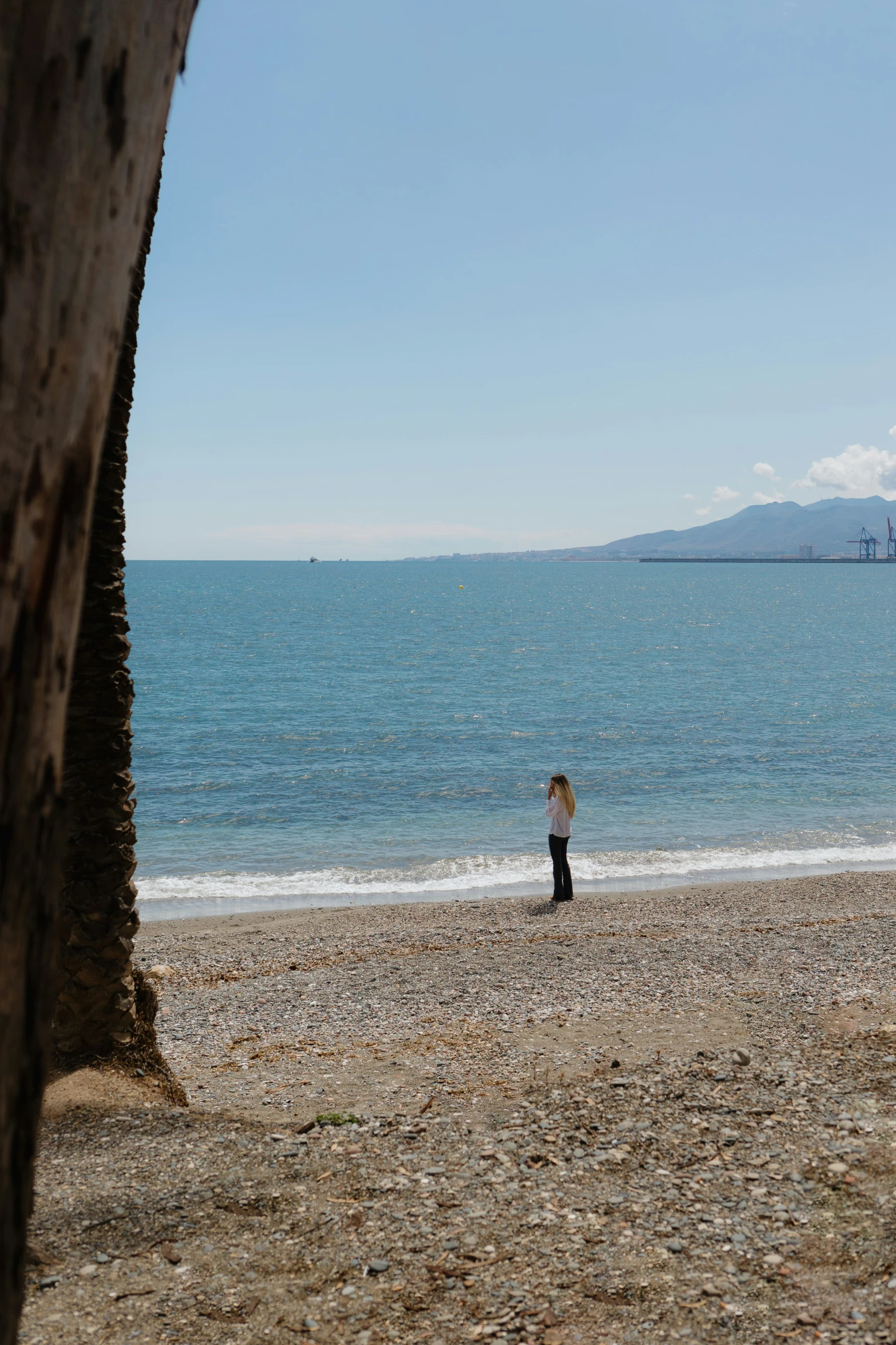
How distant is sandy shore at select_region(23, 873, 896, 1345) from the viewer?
4.51 meters

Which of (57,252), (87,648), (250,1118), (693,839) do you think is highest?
(57,252)

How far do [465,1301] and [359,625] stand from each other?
4050 inches

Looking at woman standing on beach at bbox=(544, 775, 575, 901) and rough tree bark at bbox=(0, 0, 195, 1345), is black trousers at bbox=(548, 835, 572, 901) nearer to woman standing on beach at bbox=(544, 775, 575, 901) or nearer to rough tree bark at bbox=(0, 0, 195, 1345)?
woman standing on beach at bbox=(544, 775, 575, 901)

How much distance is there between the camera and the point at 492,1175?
5711 millimetres

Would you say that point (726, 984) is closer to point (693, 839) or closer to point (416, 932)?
point (416, 932)

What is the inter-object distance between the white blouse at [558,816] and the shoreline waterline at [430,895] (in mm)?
2414

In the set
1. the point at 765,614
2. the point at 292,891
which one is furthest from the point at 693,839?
the point at 765,614

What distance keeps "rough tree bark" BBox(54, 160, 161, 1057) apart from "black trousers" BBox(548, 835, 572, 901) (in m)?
10.0

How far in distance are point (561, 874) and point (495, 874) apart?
174 inches

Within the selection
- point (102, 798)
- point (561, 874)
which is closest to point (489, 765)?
point (561, 874)

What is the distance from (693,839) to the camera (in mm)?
23953

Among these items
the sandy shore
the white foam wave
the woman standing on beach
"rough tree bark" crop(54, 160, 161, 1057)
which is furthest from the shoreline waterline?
"rough tree bark" crop(54, 160, 161, 1057)

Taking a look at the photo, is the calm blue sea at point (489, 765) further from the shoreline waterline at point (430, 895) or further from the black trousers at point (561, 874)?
the black trousers at point (561, 874)

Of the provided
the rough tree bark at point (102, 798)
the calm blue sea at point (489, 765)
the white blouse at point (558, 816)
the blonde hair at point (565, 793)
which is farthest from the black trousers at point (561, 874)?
the rough tree bark at point (102, 798)
